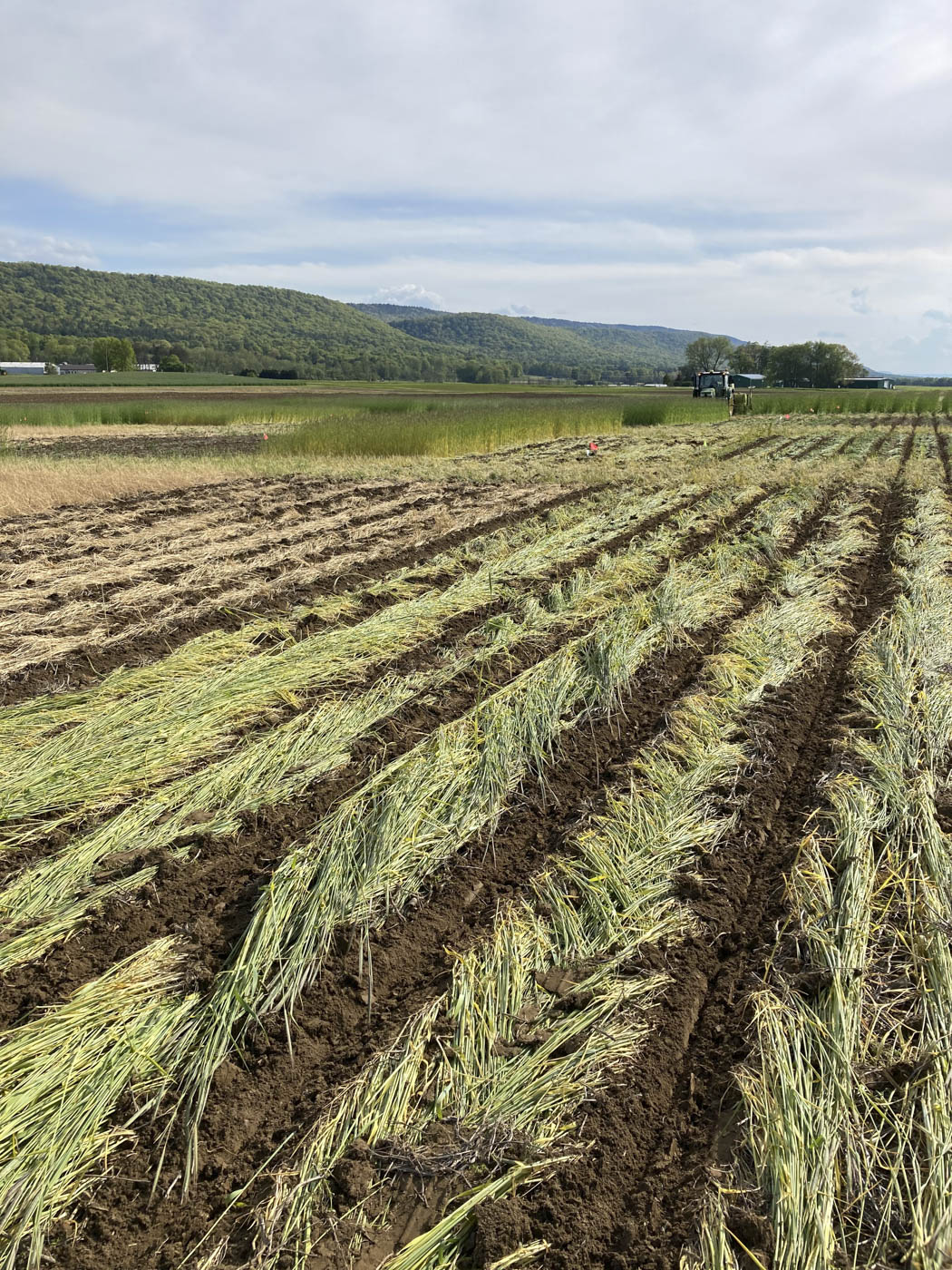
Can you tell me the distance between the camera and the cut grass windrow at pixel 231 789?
2598 mm

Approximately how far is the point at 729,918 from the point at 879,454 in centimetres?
1589

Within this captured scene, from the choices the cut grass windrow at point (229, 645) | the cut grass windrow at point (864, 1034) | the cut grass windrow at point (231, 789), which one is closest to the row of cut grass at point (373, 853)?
the cut grass windrow at point (231, 789)

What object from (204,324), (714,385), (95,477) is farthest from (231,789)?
(204,324)

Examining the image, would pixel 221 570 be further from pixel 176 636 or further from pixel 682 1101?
pixel 682 1101

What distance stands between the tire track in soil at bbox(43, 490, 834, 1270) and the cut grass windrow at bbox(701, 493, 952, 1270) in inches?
36.7

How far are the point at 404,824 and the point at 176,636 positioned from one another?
2.92 m

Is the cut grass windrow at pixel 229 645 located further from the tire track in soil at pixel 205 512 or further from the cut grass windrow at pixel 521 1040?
the tire track in soil at pixel 205 512

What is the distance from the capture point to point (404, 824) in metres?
3.03

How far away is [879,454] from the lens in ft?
51.8

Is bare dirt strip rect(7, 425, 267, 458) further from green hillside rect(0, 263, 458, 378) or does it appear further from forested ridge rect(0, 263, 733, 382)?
green hillside rect(0, 263, 458, 378)

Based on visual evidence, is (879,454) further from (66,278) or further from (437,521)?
(66,278)

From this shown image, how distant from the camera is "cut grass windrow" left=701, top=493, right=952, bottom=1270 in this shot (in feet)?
5.45

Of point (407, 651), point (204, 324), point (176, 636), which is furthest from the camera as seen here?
point (204, 324)

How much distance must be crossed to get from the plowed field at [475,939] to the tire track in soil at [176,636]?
5cm
